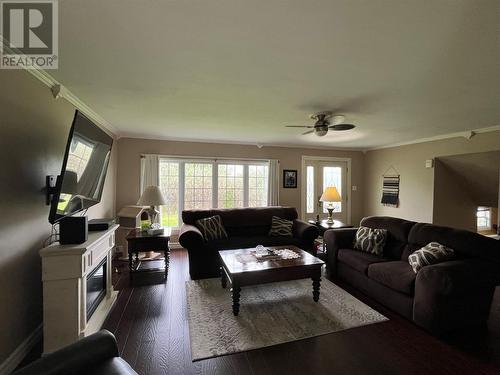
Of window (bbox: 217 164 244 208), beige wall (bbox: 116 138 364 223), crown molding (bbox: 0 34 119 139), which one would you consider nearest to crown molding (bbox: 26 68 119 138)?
crown molding (bbox: 0 34 119 139)

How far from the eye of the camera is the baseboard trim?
65.1 inches

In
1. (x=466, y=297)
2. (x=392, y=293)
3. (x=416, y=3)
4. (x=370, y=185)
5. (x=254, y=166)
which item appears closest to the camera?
(x=416, y=3)

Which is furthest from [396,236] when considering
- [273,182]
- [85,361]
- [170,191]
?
[170,191]

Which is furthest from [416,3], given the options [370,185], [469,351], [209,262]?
[370,185]

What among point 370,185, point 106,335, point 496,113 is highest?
point 496,113

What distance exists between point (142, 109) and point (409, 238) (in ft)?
12.5

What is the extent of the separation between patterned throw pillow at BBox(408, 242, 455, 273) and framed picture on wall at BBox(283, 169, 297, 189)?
3.40 metres

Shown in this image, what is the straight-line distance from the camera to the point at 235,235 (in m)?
4.11

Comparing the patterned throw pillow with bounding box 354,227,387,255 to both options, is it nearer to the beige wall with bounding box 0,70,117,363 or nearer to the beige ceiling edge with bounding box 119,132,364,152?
the beige ceiling edge with bounding box 119,132,364,152

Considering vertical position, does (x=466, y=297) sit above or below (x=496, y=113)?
below

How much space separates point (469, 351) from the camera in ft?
6.29

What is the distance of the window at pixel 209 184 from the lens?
4.96 meters

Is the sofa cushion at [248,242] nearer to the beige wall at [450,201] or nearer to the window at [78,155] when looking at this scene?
the window at [78,155]

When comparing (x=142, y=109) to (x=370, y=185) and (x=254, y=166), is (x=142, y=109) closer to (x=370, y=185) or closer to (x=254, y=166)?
(x=254, y=166)
